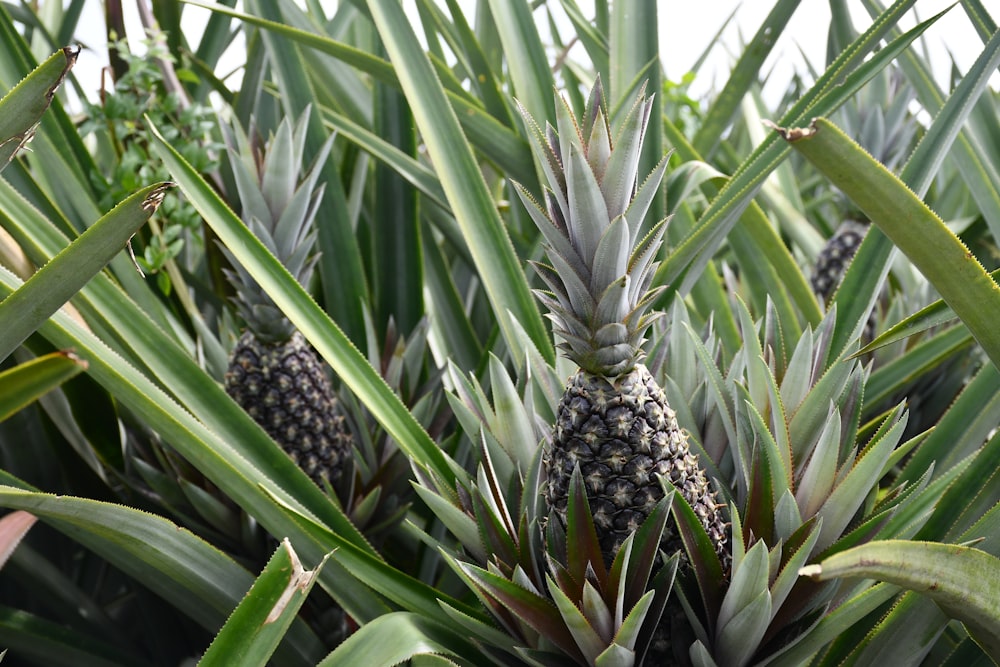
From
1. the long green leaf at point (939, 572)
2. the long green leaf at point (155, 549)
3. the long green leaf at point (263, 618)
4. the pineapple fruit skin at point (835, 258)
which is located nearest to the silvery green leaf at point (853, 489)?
the long green leaf at point (939, 572)

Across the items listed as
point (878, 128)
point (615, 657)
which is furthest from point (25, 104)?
point (878, 128)

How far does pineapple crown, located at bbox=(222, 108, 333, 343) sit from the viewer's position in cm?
81

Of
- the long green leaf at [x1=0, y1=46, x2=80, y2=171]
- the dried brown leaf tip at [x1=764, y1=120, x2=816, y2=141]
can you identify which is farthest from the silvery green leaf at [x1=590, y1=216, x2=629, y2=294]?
the long green leaf at [x1=0, y1=46, x2=80, y2=171]

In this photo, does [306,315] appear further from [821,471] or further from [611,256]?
[821,471]

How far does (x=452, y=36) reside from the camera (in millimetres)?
1202

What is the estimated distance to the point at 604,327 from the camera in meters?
0.51

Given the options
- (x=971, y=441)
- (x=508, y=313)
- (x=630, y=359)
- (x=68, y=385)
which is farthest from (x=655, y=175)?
(x=68, y=385)

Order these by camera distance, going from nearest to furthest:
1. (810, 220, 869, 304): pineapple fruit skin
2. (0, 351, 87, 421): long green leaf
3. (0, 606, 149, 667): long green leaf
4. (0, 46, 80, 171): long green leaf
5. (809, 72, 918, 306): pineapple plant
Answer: (0, 351, 87, 421): long green leaf
(0, 46, 80, 171): long green leaf
(0, 606, 149, 667): long green leaf
(810, 220, 869, 304): pineapple fruit skin
(809, 72, 918, 306): pineapple plant

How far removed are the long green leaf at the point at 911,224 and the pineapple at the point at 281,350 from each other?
0.53 meters

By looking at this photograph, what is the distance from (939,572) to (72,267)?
1.53 ft

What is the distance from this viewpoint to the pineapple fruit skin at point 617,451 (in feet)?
1.71

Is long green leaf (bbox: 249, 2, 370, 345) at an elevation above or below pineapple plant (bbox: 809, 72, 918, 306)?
above

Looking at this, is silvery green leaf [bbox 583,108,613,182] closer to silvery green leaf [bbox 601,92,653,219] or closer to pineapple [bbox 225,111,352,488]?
silvery green leaf [bbox 601,92,653,219]

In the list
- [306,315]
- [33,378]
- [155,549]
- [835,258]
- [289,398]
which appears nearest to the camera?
[33,378]
